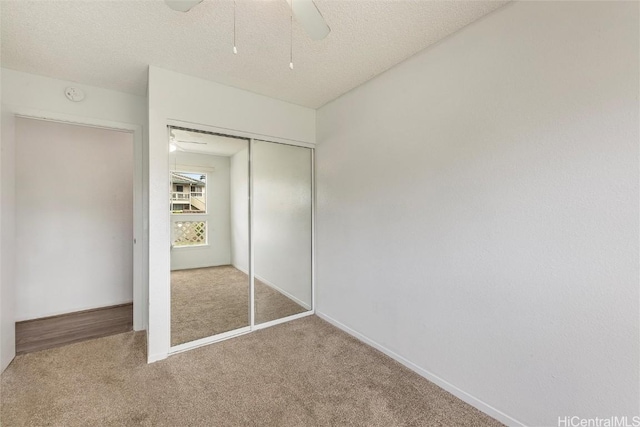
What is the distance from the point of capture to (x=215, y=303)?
9.40 feet

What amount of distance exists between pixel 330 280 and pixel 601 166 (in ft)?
7.86

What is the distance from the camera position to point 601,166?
4.20 feet

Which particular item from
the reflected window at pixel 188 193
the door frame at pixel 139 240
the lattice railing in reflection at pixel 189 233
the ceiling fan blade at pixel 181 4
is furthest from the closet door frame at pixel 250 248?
the ceiling fan blade at pixel 181 4

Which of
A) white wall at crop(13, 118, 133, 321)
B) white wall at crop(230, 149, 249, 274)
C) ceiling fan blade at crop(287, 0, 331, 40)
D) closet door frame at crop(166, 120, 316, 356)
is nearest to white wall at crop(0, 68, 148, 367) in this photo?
closet door frame at crop(166, 120, 316, 356)

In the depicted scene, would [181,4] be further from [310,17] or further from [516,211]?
[516,211]

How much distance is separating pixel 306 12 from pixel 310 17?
31 mm

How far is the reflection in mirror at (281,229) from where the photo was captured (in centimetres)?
297

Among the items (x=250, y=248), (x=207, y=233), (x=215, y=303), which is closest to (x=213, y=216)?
(x=207, y=233)

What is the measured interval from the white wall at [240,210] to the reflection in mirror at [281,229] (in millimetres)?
96

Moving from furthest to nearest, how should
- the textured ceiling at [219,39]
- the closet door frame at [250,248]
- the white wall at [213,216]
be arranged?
the white wall at [213,216]
the closet door frame at [250,248]
the textured ceiling at [219,39]

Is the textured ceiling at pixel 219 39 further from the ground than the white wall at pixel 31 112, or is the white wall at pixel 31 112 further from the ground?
the textured ceiling at pixel 219 39

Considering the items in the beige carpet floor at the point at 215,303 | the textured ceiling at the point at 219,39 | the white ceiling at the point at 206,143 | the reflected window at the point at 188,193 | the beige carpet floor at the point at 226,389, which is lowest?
the beige carpet floor at the point at 226,389

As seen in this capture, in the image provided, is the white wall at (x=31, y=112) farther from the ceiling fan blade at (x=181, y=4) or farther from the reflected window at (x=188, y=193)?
the ceiling fan blade at (x=181, y=4)

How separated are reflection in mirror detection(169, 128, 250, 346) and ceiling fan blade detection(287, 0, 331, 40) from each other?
1688mm
